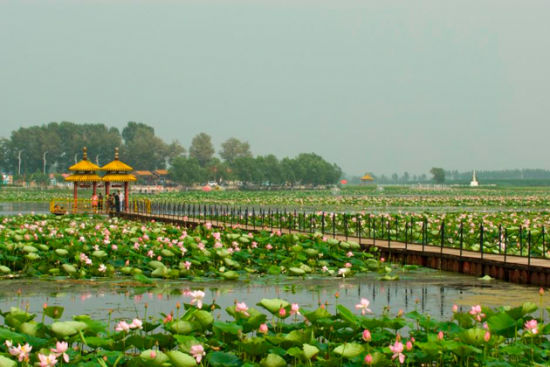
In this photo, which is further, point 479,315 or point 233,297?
point 233,297

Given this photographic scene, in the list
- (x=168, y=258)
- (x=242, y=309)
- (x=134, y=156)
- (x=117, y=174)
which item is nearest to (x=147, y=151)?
(x=134, y=156)

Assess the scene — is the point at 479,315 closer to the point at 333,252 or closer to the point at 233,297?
the point at 233,297

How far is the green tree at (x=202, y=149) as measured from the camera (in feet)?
514

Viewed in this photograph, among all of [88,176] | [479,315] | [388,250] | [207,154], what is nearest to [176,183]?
[207,154]

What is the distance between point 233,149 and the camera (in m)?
170

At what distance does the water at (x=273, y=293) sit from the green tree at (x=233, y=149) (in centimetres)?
15635

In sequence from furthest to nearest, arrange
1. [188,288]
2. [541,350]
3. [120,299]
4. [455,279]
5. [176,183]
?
[176,183] < [455,279] < [188,288] < [120,299] < [541,350]

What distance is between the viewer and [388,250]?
1806 centimetres

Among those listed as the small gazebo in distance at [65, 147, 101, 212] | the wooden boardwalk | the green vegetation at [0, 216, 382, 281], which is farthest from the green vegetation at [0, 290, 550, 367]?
the small gazebo in distance at [65, 147, 101, 212]

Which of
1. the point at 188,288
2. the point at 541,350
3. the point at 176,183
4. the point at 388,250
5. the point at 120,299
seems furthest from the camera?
the point at 176,183

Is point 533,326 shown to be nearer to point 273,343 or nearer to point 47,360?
point 273,343

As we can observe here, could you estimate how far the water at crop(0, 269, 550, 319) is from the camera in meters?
10.9

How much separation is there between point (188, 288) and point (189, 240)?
429cm

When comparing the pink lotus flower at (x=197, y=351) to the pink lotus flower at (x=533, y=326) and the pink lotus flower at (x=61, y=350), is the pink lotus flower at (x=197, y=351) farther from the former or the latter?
the pink lotus flower at (x=533, y=326)
